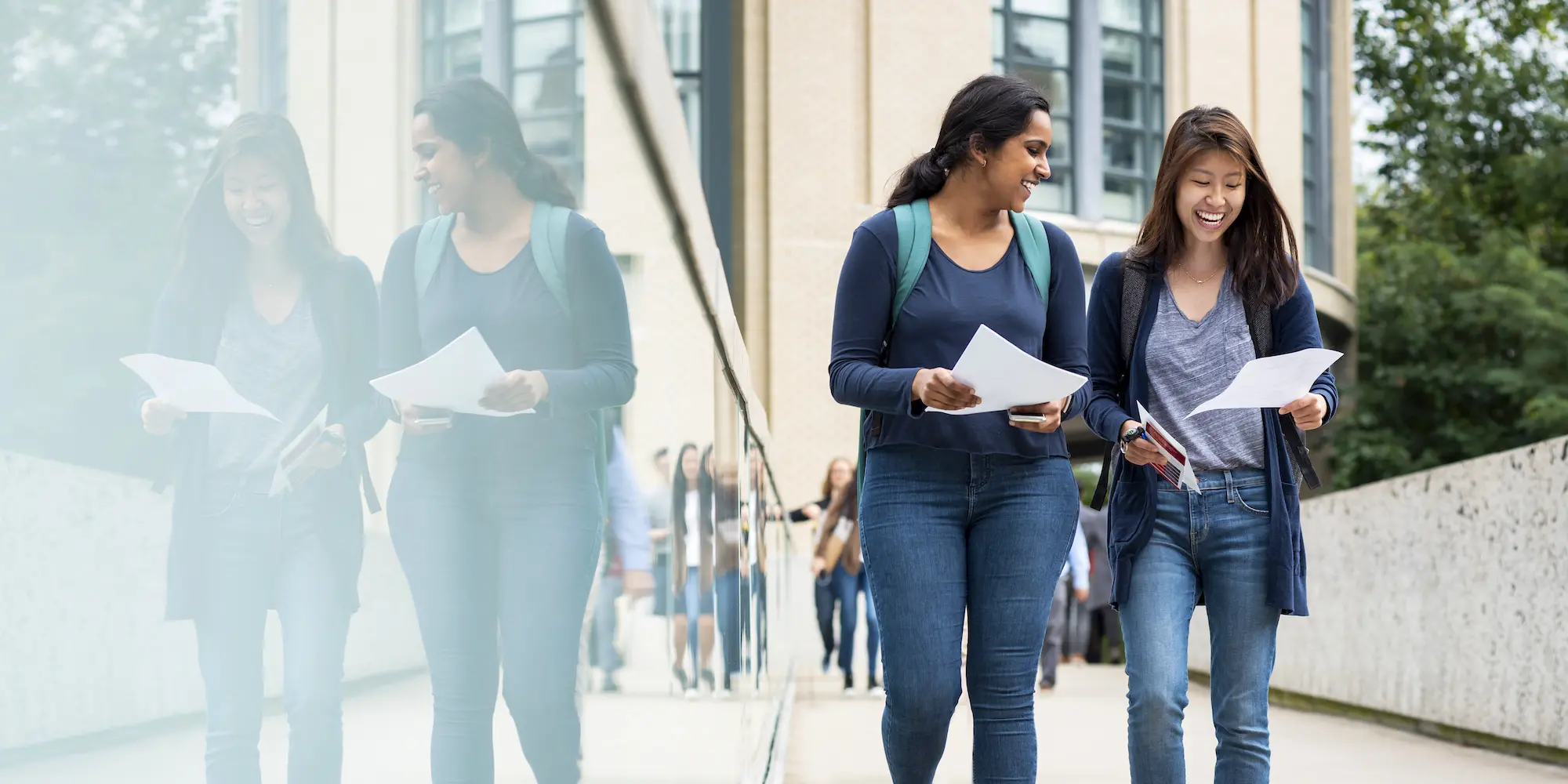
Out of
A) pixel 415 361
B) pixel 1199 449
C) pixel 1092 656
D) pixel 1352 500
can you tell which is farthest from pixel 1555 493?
pixel 1092 656

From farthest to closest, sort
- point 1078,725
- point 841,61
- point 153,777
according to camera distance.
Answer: point 841,61, point 1078,725, point 153,777

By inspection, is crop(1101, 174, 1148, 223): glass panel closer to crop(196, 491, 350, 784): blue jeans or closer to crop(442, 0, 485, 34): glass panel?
crop(442, 0, 485, 34): glass panel

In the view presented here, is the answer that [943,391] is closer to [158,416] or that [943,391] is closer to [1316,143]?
[158,416]

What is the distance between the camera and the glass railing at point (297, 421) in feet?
2.96

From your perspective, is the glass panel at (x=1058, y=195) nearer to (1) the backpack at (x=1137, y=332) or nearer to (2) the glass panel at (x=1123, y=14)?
(2) the glass panel at (x=1123, y=14)

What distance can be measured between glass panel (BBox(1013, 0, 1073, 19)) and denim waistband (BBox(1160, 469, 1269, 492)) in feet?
69.3

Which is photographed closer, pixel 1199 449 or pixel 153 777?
pixel 153 777

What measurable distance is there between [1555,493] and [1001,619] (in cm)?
497

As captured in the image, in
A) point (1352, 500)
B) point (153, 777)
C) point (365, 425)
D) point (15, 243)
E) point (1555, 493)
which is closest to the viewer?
point (15, 243)

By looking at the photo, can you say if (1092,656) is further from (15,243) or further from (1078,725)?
(15,243)

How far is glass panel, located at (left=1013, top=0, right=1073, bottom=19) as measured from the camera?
78.2 ft

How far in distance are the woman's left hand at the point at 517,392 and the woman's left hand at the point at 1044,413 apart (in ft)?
5.55

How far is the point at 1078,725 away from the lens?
9.90 m

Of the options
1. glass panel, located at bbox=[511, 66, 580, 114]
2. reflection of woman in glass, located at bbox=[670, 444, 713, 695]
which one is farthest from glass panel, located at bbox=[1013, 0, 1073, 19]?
glass panel, located at bbox=[511, 66, 580, 114]
